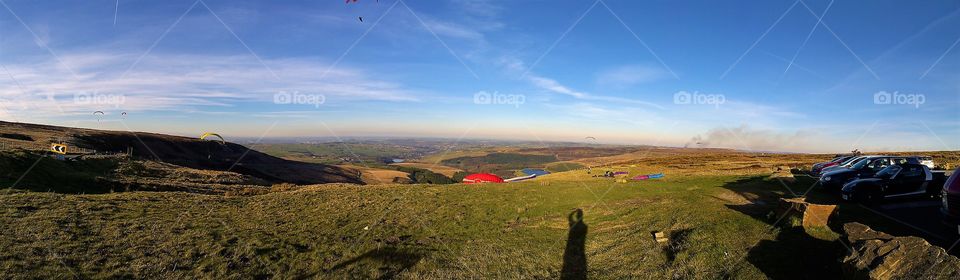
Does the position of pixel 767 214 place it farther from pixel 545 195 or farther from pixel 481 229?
pixel 545 195

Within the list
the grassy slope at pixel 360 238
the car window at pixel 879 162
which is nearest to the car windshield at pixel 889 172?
the grassy slope at pixel 360 238

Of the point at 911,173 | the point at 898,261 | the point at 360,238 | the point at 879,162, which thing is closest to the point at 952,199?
the point at 898,261

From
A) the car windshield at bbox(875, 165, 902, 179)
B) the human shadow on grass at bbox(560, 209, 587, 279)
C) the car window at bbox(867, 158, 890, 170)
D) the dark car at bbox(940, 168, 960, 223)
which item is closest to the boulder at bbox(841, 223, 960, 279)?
the dark car at bbox(940, 168, 960, 223)

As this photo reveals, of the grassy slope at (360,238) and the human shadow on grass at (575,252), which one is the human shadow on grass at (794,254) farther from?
the human shadow on grass at (575,252)

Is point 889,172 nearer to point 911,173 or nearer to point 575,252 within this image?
point 911,173

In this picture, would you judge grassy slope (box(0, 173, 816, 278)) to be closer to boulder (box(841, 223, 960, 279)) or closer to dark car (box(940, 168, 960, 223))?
boulder (box(841, 223, 960, 279))

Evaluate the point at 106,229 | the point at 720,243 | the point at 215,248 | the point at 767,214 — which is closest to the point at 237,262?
the point at 215,248

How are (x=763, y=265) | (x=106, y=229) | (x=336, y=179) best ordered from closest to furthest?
(x=763, y=265) < (x=106, y=229) < (x=336, y=179)
